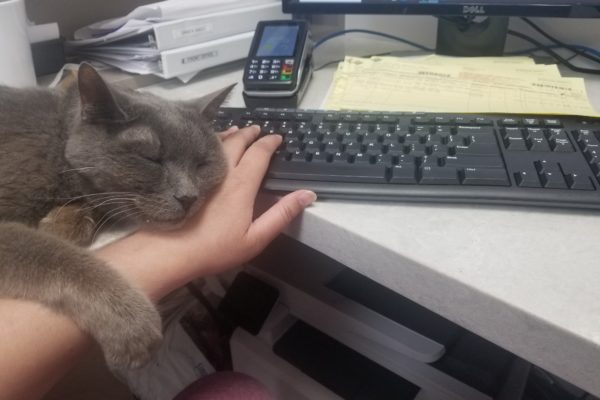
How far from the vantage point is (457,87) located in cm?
73

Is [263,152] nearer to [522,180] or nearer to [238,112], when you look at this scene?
[238,112]

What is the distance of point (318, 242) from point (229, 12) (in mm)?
575

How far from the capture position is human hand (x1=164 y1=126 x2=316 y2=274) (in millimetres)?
483

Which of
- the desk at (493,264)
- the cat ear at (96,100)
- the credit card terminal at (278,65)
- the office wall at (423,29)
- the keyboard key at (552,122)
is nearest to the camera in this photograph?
the desk at (493,264)

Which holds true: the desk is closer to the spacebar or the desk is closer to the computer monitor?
the spacebar

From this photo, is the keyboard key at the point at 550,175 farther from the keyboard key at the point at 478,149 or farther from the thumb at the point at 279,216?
the thumb at the point at 279,216

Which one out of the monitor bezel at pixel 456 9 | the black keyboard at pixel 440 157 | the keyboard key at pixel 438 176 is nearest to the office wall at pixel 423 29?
the monitor bezel at pixel 456 9

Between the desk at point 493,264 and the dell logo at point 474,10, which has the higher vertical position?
the dell logo at point 474,10

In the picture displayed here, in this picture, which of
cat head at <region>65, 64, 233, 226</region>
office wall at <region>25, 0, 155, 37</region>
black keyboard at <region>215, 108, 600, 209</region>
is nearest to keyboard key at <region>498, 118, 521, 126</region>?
black keyboard at <region>215, 108, 600, 209</region>

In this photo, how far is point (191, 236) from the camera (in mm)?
492

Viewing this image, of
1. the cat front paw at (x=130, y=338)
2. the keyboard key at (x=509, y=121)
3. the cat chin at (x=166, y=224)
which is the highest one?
the keyboard key at (x=509, y=121)

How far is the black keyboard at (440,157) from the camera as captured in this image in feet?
1.53

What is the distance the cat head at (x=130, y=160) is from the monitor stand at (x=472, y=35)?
0.62 m

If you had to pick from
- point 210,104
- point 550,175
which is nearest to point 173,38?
point 210,104
